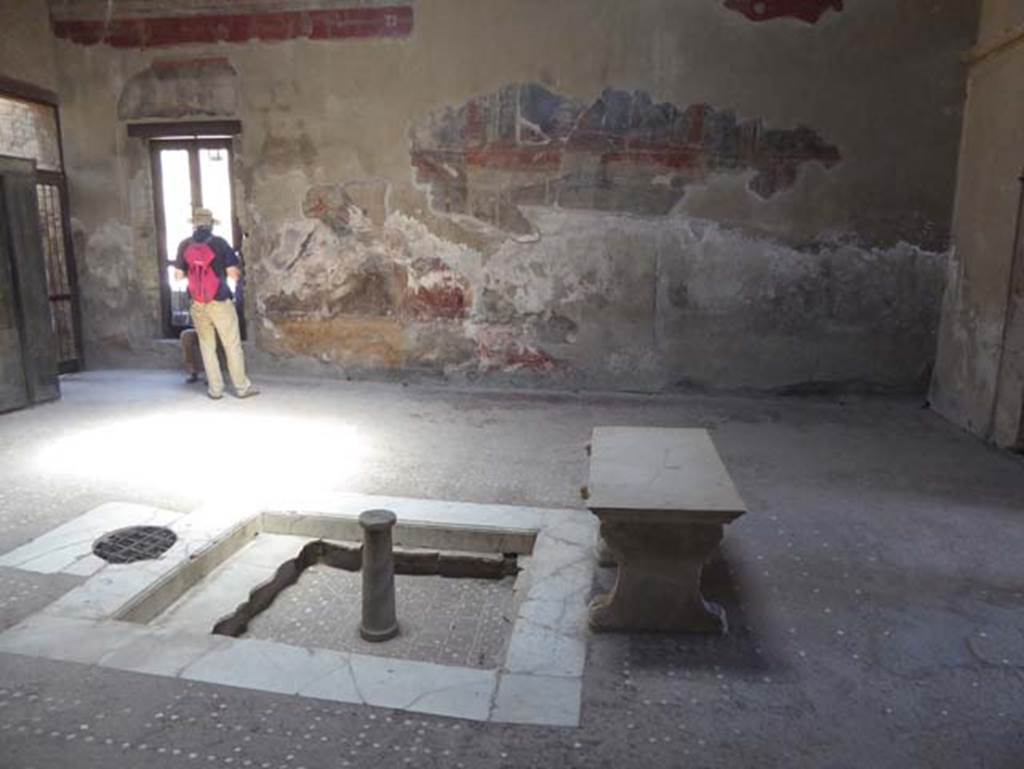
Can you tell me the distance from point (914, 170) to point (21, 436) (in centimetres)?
716

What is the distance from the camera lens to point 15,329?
6.10 metres

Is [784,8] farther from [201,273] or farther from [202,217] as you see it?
[201,273]

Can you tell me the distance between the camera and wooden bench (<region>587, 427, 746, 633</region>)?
2.80 meters

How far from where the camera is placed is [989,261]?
5625 mm

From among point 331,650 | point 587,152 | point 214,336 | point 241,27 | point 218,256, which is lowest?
point 331,650

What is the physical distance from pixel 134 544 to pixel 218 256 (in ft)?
11.1

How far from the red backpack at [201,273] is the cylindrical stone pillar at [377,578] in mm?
3981

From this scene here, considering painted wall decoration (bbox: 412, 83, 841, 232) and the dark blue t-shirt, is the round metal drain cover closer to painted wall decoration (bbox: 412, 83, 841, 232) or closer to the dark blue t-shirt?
the dark blue t-shirt

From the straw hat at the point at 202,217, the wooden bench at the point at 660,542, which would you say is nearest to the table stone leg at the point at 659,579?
the wooden bench at the point at 660,542

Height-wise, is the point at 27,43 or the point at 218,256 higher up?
the point at 27,43

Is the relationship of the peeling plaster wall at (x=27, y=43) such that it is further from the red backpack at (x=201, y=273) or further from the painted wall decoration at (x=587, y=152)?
the painted wall decoration at (x=587, y=152)

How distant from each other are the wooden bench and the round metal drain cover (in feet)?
6.89

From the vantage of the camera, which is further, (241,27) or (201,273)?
(241,27)

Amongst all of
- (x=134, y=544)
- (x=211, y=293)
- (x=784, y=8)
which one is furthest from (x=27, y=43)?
(x=784, y=8)
